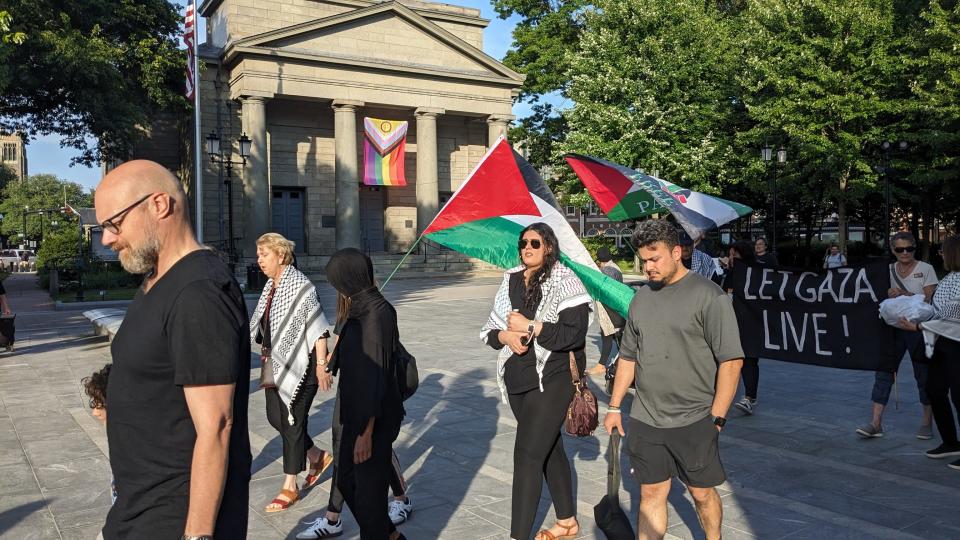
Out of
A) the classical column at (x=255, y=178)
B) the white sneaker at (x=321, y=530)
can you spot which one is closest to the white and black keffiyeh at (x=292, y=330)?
the white sneaker at (x=321, y=530)

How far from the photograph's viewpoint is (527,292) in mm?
4660

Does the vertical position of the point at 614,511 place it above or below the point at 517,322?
below

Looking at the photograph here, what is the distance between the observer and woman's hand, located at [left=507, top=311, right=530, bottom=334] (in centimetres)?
447

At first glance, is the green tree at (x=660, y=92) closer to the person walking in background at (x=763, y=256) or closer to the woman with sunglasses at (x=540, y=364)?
the person walking in background at (x=763, y=256)

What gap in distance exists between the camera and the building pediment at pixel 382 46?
119 feet

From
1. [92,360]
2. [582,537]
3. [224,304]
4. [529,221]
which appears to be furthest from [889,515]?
[92,360]

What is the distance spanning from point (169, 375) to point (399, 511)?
3.21 m

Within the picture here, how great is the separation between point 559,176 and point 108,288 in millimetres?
24467

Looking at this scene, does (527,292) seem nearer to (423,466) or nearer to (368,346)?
(368,346)

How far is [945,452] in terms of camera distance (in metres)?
6.50

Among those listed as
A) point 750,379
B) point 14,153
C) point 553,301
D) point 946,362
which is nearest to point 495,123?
point 750,379

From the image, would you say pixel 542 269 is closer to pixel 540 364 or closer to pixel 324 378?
pixel 540 364

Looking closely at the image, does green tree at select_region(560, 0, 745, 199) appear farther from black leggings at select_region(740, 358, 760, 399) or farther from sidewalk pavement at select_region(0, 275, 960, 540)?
black leggings at select_region(740, 358, 760, 399)

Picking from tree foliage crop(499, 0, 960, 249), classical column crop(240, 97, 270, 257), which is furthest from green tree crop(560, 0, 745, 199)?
classical column crop(240, 97, 270, 257)
